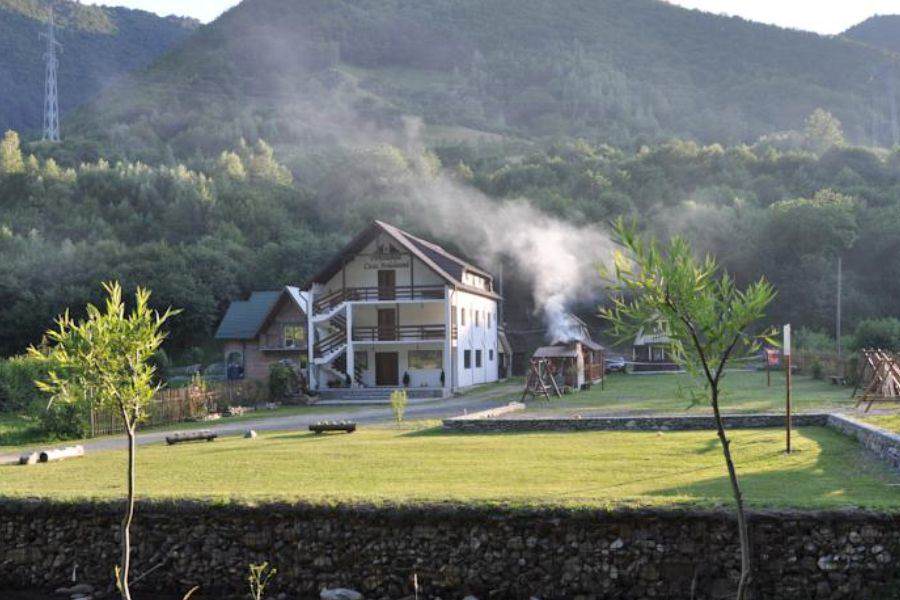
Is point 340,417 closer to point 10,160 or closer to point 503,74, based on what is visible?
point 10,160

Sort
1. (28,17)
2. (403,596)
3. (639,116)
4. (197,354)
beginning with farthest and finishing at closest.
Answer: (28,17)
(639,116)
(197,354)
(403,596)

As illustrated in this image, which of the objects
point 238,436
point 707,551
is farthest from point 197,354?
point 707,551

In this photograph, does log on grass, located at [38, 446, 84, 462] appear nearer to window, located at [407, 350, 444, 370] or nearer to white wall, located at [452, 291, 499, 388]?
white wall, located at [452, 291, 499, 388]

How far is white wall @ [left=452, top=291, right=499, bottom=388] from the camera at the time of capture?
47.6m

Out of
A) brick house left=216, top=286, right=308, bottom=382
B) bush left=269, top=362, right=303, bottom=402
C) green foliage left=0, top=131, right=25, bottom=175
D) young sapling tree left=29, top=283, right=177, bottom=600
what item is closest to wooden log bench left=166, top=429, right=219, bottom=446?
young sapling tree left=29, top=283, right=177, bottom=600

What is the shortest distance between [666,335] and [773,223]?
223ft

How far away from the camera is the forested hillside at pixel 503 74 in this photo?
139750mm

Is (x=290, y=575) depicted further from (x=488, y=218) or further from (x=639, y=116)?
(x=639, y=116)

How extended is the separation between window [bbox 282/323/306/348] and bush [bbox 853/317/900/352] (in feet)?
97.4

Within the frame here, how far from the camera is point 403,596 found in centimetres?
1262

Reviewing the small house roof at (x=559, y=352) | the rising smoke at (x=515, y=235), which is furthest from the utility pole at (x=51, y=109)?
the small house roof at (x=559, y=352)

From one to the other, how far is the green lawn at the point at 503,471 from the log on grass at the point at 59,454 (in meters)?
0.50

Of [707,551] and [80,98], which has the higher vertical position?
[80,98]

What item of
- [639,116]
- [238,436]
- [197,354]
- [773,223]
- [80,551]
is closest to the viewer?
[80,551]
